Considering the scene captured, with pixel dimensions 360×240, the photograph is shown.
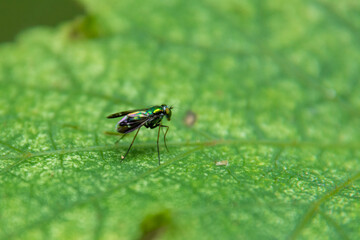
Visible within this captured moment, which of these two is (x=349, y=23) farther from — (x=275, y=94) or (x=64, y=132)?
(x=64, y=132)

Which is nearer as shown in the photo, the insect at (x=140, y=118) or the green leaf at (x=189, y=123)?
the green leaf at (x=189, y=123)

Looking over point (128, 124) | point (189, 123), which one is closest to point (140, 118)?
point (128, 124)

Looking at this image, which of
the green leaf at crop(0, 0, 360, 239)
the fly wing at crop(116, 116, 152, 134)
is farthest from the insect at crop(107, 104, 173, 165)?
the green leaf at crop(0, 0, 360, 239)

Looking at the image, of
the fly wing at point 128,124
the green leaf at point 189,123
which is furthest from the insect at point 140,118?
the green leaf at point 189,123

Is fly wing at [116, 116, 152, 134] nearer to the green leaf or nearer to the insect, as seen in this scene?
the insect

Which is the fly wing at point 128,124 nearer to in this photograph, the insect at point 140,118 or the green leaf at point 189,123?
the insect at point 140,118

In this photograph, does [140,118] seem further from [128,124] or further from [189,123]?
[189,123]

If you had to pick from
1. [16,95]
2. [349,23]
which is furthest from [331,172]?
[16,95]

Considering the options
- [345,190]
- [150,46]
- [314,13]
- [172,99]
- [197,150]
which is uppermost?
[314,13]
